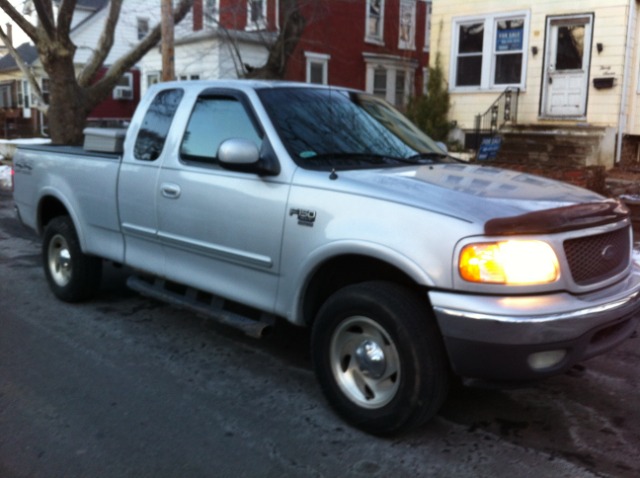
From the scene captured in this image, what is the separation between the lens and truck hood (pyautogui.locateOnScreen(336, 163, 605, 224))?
138 inches

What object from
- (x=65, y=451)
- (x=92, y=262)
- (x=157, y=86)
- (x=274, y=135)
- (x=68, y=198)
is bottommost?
(x=65, y=451)

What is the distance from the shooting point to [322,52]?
24.6 meters

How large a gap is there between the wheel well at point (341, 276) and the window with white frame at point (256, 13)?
1521 cm

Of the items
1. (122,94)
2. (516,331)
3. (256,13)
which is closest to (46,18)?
(256,13)

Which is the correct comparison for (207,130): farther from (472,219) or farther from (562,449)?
(562,449)

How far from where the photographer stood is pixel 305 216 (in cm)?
403

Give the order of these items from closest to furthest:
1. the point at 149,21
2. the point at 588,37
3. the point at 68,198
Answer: the point at 68,198, the point at 588,37, the point at 149,21

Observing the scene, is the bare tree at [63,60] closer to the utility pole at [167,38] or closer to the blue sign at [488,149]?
the utility pole at [167,38]

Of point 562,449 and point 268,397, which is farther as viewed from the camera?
point 268,397

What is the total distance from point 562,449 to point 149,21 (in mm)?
34029

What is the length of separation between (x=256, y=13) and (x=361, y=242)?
1698cm

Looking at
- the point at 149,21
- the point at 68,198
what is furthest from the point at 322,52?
the point at 68,198

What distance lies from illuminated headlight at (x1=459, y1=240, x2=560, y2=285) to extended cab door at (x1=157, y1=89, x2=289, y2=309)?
49.3 inches

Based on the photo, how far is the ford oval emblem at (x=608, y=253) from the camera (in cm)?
372
